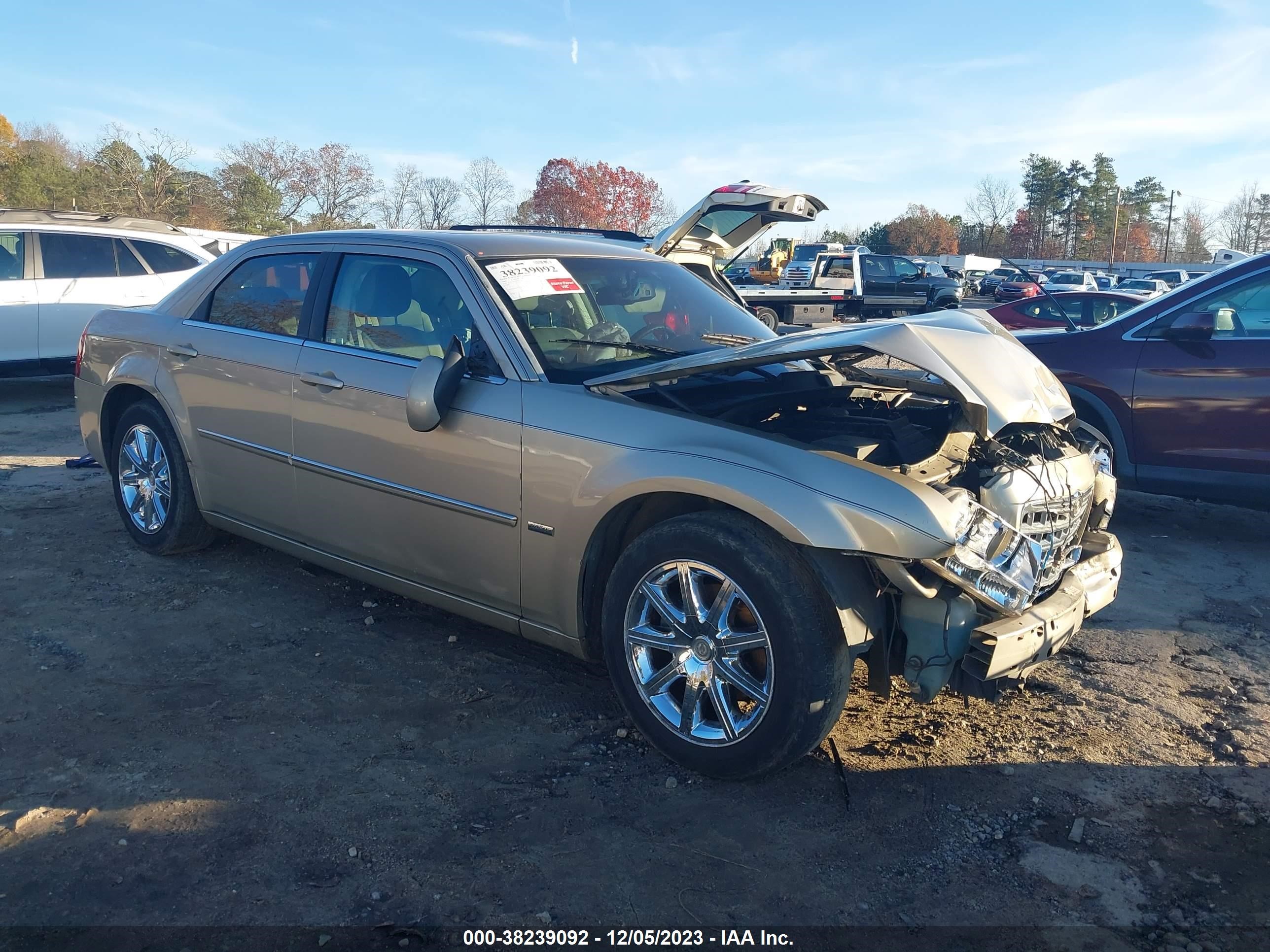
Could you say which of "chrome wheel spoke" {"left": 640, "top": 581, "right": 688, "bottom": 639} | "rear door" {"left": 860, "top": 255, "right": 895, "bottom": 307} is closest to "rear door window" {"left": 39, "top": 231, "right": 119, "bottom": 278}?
"chrome wheel spoke" {"left": 640, "top": 581, "right": 688, "bottom": 639}

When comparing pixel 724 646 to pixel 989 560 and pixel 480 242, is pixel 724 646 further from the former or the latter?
pixel 480 242

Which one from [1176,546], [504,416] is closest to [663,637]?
[504,416]

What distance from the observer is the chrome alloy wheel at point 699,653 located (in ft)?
9.88

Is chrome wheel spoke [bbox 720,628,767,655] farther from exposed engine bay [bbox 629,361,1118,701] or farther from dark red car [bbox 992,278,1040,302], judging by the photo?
dark red car [bbox 992,278,1040,302]

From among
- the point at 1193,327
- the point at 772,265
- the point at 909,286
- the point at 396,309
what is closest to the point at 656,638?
the point at 396,309

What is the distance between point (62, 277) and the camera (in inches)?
408

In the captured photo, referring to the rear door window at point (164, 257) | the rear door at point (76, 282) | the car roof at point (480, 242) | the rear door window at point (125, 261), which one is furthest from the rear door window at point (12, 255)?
the car roof at point (480, 242)

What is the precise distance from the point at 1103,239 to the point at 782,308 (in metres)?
76.2

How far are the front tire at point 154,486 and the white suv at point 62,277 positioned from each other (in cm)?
548

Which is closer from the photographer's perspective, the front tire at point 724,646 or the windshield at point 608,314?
the front tire at point 724,646

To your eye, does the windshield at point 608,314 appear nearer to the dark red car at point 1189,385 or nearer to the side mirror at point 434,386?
the side mirror at point 434,386

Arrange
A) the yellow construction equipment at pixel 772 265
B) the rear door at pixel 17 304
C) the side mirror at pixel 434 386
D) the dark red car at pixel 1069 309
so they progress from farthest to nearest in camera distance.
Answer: the yellow construction equipment at pixel 772 265, the dark red car at pixel 1069 309, the rear door at pixel 17 304, the side mirror at pixel 434 386

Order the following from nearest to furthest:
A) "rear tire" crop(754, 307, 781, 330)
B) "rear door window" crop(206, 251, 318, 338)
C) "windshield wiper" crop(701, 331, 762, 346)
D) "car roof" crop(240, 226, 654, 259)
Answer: "car roof" crop(240, 226, 654, 259) → "windshield wiper" crop(701, 331, 762, 346) → "rear door window" crop(206, 251, 318, 338) → "rear tire" crop(754, 307, 781, 330)

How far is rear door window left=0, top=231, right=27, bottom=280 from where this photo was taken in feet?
32.9
